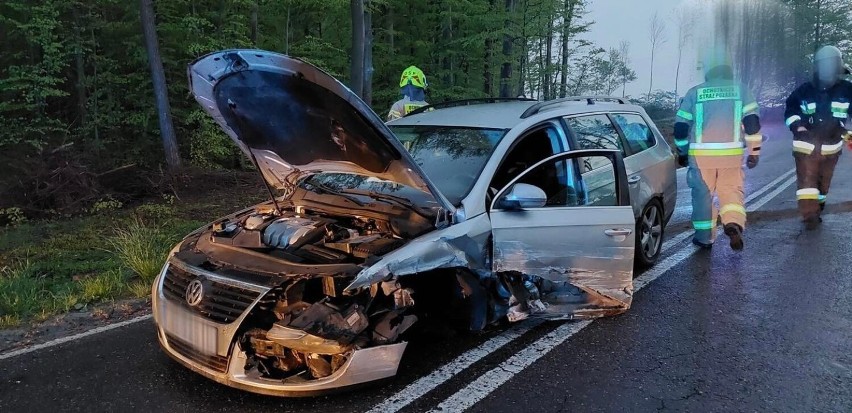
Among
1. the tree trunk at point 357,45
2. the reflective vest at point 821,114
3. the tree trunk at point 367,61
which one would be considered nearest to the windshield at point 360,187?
the reflective vest at point 821,114

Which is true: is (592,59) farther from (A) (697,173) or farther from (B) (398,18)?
(A) (697,173)

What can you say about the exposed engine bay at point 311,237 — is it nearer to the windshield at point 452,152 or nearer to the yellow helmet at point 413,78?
the windshield at point 452,152

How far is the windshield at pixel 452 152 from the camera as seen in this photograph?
12.5ft

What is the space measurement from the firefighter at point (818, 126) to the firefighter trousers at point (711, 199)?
1.53m

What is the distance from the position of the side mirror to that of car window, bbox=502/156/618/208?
1.03 ft

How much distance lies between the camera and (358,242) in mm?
3207

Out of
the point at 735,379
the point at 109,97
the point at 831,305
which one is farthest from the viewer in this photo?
the point at 109,97

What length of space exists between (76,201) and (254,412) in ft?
29.9

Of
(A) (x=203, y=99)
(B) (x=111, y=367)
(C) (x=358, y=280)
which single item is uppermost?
(A) (x=203, y=99)

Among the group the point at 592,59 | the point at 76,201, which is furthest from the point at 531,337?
the point at 592,59

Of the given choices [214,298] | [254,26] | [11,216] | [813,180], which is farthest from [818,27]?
[214,298]

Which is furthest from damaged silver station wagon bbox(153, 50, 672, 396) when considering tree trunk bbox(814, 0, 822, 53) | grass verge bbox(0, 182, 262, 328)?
tree trunk bbox(814, 0, 822, 53)

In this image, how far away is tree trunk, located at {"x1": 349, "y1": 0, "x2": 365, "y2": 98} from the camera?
46.4 ft

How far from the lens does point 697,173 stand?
5.97 metres
